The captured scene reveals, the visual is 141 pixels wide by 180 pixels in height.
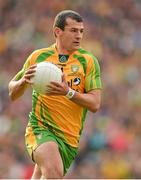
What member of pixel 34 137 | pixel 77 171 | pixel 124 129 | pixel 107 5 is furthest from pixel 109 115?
pixel 34 137

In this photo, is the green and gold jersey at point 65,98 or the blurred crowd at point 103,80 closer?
the green and gold jersey at point 65,98

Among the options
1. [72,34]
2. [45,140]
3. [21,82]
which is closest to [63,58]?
[72,34]

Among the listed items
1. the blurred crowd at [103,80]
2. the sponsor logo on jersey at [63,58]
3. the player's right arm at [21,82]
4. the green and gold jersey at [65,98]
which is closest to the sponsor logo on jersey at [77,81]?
the green and gold jersey at [65,98]

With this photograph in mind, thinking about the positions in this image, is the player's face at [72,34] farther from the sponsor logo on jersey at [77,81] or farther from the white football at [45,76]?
the white football at [45,76]

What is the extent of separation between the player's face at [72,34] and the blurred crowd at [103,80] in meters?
5.21

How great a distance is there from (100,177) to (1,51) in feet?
14.4

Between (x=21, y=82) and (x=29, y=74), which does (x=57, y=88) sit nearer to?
(x=29, y=74)

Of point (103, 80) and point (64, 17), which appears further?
point (103, 80)

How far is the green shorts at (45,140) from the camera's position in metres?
8.66

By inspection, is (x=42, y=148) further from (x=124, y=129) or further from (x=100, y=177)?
(x=124, y=129)

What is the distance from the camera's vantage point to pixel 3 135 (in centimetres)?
1446

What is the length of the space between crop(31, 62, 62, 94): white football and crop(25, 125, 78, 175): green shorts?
54 cm

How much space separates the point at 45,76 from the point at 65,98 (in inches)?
22.3

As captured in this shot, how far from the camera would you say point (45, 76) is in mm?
8328
